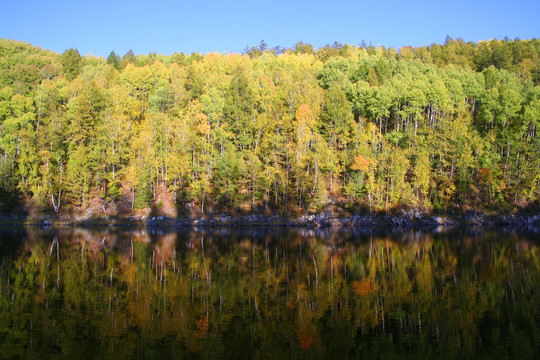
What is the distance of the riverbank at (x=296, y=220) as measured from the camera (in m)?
64.6

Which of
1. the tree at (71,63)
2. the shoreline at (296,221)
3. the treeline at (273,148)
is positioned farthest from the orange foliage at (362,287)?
the tree at (71,63)

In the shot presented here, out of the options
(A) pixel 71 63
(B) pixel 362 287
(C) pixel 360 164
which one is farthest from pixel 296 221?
(A) pixel 71 63

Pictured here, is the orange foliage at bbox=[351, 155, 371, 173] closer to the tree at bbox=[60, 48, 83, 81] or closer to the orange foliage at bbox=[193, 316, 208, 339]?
the orange foliage at bbox=[193, 316, 208, 339]

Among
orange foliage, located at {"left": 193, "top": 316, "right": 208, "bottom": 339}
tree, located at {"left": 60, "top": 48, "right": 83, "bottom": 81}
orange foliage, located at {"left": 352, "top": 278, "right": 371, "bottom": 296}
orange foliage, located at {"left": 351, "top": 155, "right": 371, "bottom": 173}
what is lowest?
orange foliage, located at {"left": 352, "top": 278, "right": 371, "bottom": 296}

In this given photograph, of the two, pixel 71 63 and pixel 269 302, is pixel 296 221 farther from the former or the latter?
pixel 71 63

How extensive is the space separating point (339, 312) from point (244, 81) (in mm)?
62837

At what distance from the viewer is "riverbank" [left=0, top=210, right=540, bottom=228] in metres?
64.6

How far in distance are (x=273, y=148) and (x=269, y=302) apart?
52.7 m

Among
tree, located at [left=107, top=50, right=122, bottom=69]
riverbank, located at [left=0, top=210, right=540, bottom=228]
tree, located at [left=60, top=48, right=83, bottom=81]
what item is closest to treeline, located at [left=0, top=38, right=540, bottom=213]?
riverbank, located at [left=0, top=210, right=540, bottom=228]

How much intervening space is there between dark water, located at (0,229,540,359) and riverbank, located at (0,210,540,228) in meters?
24.5

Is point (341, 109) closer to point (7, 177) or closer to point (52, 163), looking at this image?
point (52, 163)

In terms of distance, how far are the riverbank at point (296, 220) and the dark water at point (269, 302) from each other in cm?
2453

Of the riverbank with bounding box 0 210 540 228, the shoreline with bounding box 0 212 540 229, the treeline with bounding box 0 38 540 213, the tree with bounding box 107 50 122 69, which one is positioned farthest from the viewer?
the tree with bounding box 107 50 122 69

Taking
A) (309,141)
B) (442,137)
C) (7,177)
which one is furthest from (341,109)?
(7,177)
